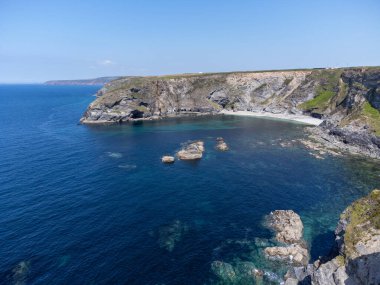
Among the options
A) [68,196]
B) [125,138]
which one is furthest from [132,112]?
[68,196]

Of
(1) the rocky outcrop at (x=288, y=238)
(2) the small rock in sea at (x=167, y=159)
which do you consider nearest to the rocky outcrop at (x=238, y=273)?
(1) the rocky outcrop at (x=288, y=238)

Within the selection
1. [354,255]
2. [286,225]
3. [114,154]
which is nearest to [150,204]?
[286,225]

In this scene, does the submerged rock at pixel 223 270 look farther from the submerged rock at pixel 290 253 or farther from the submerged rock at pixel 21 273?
the submerged rock at pixel 21 273

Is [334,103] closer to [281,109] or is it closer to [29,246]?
[281,109]

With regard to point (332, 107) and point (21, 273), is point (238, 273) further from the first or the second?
point (332, 107)

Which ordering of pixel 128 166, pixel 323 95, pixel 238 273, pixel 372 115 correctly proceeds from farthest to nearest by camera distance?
pixel 323 95, pixel 372 115, pixel 128 166, pixel 238 273

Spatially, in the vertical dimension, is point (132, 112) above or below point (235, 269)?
above
